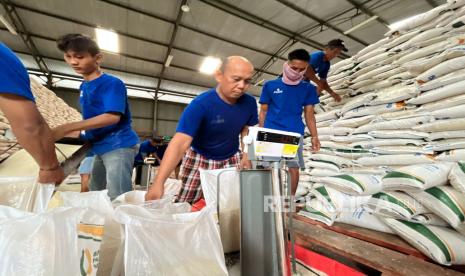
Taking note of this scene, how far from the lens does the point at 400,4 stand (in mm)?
4625

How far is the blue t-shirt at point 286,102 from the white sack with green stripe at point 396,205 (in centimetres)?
86

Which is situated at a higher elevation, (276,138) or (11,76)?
(11,76)

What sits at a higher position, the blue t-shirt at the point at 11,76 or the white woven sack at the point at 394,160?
the blue t-shirt at the point at 11,76

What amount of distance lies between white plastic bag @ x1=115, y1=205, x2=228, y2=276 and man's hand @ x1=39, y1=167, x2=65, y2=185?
43 centimetres

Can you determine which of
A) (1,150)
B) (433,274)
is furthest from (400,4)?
(1,150)

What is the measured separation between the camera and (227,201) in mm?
911

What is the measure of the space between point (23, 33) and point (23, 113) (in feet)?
21.9

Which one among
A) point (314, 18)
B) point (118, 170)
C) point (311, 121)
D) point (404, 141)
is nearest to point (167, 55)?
point (314, 18)

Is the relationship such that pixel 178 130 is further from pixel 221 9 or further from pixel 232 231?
pixel 221 9

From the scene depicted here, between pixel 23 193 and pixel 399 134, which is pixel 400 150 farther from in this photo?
pixel 23 193

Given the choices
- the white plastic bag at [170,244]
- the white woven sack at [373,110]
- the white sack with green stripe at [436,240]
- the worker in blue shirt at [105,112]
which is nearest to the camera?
the white plastic bag at [170,244]

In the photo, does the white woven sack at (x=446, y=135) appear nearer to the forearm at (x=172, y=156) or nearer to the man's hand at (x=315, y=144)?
the man's hand at (x=315, y=144)

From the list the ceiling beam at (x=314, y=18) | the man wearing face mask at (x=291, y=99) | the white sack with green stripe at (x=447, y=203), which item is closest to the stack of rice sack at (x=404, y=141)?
the white sack with green stripe at (x=447, y=203)

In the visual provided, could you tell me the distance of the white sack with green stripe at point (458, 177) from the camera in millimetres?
927
